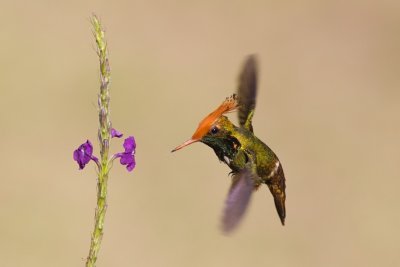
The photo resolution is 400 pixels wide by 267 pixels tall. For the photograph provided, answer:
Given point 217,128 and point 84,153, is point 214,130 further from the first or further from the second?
point 84,153

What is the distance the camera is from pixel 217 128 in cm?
313

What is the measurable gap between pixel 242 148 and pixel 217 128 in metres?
0.30

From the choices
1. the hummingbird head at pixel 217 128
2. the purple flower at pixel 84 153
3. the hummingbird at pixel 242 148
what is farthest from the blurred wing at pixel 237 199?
the purple flower at pixel 84 153

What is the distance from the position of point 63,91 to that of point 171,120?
185 centimetres

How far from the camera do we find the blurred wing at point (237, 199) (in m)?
2.66

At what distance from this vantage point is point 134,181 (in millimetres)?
11680

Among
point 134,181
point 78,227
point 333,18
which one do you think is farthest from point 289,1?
point 78,227

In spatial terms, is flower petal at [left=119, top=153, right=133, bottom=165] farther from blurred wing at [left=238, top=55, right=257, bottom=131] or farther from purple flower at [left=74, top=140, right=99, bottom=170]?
blurred wing at [left=238, top=55, right=257, bottom=131]

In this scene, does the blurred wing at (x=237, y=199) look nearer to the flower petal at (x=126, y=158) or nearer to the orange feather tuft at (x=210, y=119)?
the orange feather tuft at (x=210, y=119)

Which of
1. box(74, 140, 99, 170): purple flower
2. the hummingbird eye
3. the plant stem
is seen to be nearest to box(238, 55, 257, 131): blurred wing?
the hummingbird eye

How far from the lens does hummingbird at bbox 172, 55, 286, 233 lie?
2941mm

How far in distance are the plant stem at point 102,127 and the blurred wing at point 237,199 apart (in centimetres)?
43

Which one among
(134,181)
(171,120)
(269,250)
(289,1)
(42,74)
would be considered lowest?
(269,250)

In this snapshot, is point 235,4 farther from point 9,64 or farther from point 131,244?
point 131,244
